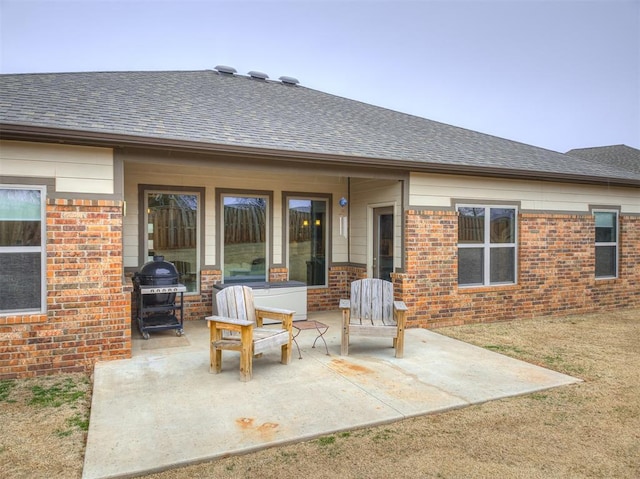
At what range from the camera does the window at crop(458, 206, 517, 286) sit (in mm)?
7859

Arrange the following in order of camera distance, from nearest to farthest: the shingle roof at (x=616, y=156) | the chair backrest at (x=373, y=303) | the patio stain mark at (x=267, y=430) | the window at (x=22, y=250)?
the patio stain mark at (x=267, y=430) < the window at (x=22, y=250) < the chair backrest at (x=373, y=303) < the shingle roof at (x=616, y=156)

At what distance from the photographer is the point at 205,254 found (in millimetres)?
7828

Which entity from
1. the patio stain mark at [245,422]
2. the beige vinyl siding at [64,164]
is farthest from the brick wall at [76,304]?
the patio stain mark at [245,422]

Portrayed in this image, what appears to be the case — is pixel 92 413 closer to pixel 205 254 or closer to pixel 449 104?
pixel 205 254

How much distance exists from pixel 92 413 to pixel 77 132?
3127 mm

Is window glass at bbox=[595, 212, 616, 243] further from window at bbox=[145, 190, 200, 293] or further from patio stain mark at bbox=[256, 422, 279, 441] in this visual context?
patio stain mark at bbox=[256, 422, 279, 441]

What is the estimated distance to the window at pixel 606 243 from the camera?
30.9ft

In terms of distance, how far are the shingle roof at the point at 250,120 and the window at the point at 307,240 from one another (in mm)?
1730

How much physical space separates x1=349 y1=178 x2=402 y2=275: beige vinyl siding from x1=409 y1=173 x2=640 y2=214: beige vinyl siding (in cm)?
40

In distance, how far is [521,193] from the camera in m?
8.33

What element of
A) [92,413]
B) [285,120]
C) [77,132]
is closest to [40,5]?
[285,120]

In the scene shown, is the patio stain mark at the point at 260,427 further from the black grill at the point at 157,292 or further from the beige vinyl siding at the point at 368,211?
the beige vinyl siding at the point at 368,211

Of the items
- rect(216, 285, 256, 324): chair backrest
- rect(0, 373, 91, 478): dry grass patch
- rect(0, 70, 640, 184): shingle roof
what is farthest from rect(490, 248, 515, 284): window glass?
rect(0, 373, 91, 478): dry grass patch

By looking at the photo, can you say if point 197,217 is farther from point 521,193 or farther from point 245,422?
point 521,193
